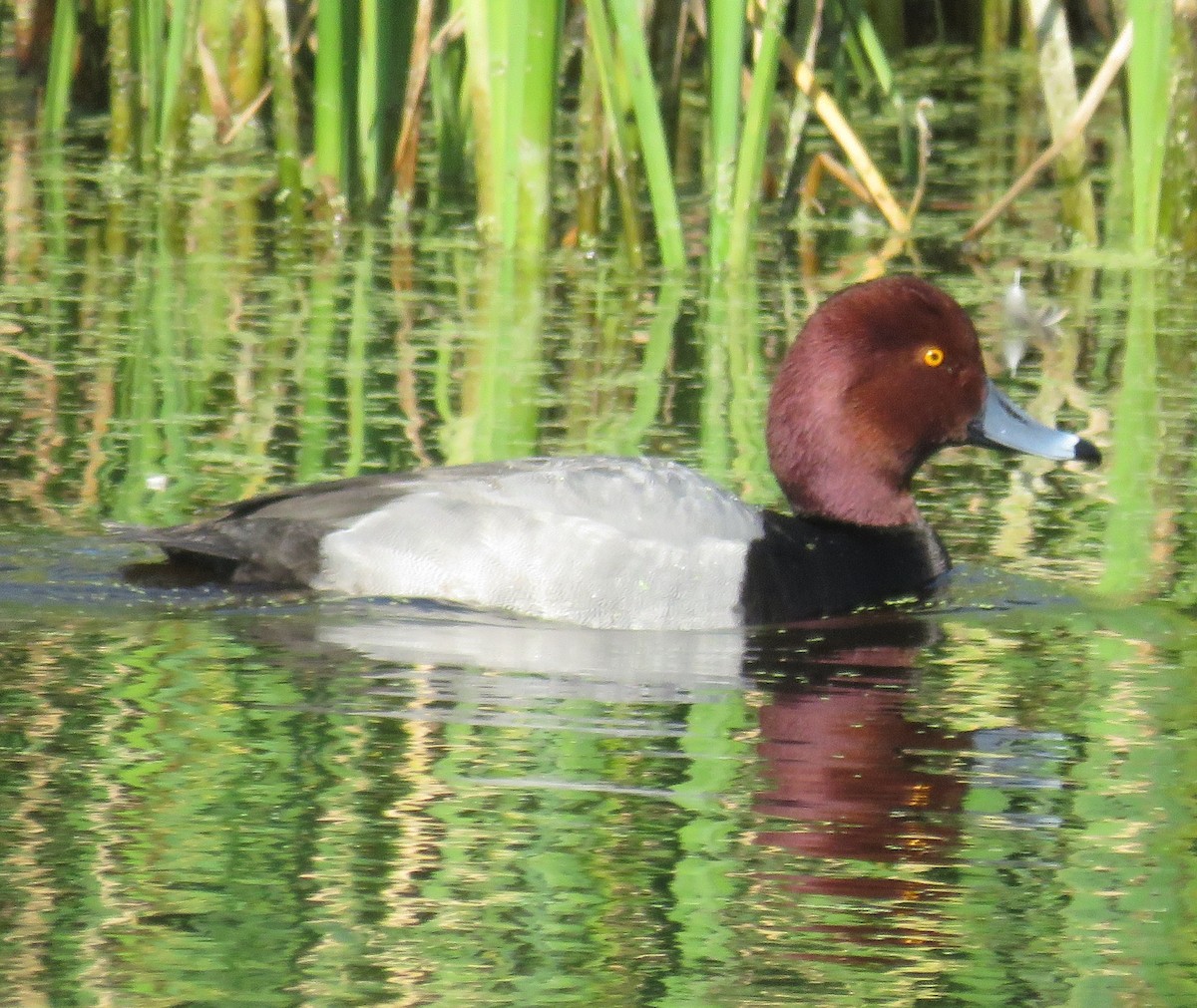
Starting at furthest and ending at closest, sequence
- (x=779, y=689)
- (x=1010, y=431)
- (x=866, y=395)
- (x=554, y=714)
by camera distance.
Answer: (x=1010, y=431), (x=866, y=395), (x=779, y=689), (x=554, y=714)

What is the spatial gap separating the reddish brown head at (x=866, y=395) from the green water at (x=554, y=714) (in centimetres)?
25

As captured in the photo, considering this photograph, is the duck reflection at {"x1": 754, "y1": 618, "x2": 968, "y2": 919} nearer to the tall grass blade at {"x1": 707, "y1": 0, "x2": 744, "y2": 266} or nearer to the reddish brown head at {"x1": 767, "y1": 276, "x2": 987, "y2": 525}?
the reddish brown head at {"x1": 767, "y1": 276, "x2": 987, "y2": 525}

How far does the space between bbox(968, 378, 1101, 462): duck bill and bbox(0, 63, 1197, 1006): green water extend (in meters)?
0.19

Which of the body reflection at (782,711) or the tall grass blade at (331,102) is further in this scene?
the tall grass blade at (331,102)

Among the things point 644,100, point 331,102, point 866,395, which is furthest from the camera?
point 331,102

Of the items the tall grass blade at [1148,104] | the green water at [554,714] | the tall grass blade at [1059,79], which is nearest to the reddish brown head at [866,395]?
the green water at [554,714]

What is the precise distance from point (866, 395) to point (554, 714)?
1.70 m

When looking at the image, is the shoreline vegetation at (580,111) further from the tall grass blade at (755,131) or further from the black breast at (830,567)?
the black breast at (830,567)

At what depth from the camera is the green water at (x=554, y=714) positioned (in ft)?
10.4

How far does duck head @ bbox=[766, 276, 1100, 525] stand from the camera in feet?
18.3

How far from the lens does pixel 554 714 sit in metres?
4.18

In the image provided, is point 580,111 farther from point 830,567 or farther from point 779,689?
point 779,689

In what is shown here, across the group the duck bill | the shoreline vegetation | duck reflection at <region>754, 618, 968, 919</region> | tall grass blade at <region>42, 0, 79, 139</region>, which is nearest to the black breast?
duck reflection at <region>754, 618, 968, 919</region>

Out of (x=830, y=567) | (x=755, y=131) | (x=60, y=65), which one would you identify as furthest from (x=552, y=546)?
(x=60, y=65)
